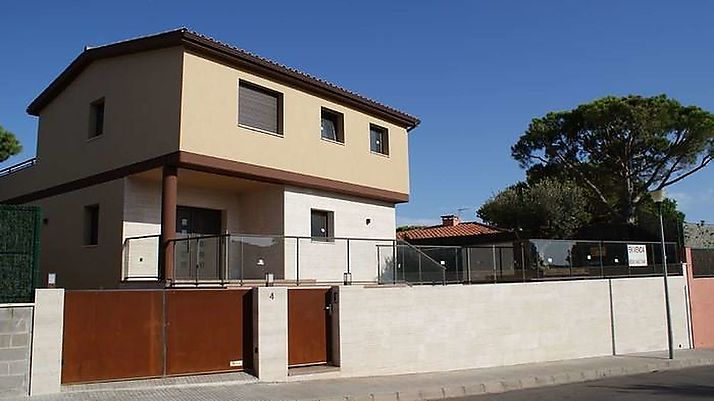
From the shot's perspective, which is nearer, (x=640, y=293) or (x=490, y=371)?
(x=490, y=371)

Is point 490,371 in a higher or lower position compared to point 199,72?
lower

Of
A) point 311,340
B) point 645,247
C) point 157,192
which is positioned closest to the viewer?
point 311,340

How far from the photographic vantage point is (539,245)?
1898cm

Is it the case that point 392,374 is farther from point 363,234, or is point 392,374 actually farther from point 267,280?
point 363,234

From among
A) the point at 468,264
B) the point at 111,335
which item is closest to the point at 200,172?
the point at 111,335

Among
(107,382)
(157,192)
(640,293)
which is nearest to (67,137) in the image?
(157,192)

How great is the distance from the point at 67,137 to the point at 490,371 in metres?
13.4

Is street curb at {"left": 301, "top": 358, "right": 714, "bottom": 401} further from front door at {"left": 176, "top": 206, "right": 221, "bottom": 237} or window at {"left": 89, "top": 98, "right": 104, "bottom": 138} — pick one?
window at {"left": 89, "top": 98, "right": 104, "bottom": 138}

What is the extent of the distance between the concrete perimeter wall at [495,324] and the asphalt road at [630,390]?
2.44 m

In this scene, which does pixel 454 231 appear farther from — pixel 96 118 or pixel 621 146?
pixel 96 118

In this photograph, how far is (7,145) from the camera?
2302 centimetres

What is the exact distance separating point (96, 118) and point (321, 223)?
276 inches

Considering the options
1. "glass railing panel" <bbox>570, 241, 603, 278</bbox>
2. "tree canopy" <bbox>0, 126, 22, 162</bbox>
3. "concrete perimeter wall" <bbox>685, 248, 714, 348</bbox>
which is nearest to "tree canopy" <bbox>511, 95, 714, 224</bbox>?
"concrete perimeter wall" <bbox>685, 248, 714, 348</bbox>

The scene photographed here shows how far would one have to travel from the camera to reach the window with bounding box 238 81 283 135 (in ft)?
54.2
